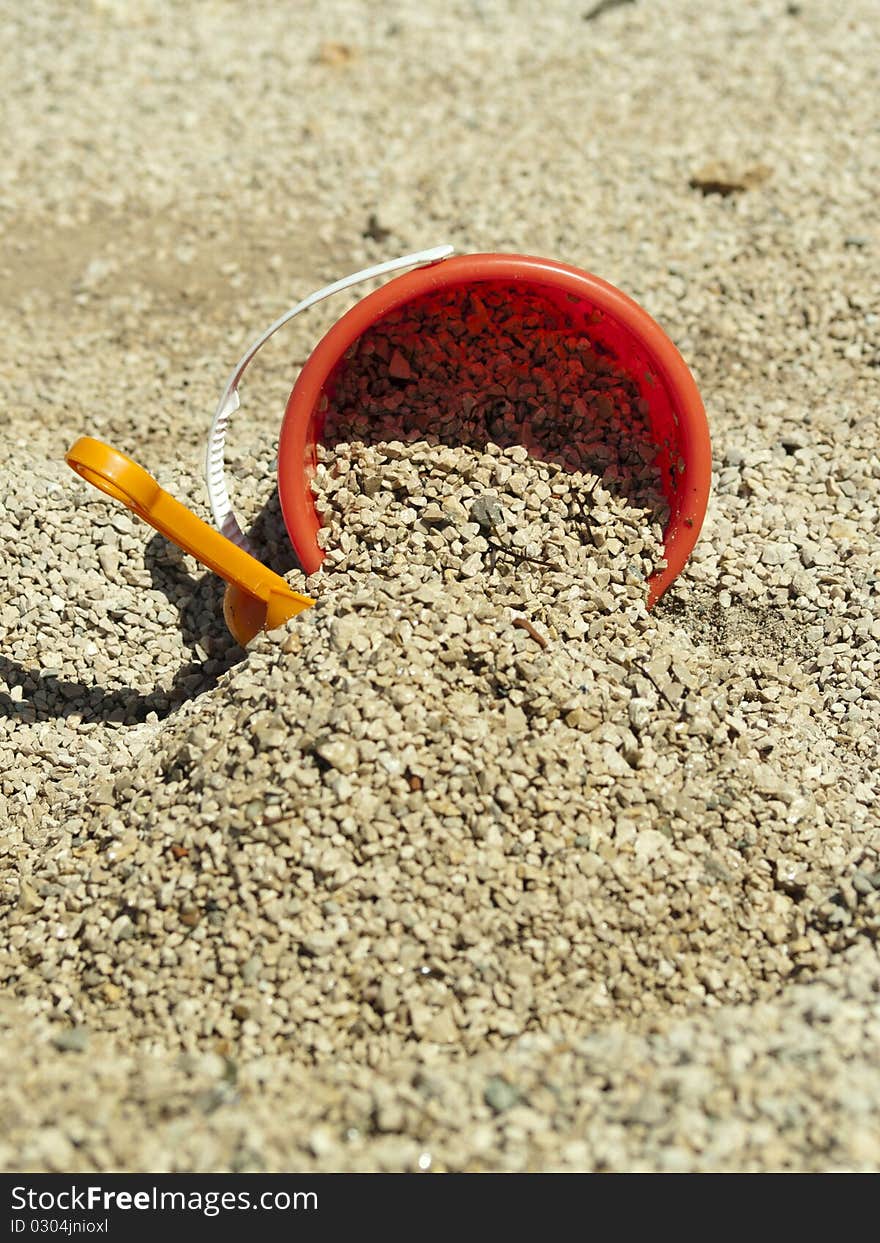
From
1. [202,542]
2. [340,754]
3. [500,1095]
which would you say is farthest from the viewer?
[202,542]

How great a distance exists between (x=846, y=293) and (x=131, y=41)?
10.5 ft

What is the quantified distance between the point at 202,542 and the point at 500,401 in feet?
2.50

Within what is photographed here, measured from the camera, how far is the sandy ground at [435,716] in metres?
1.84

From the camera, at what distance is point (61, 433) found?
3205mm

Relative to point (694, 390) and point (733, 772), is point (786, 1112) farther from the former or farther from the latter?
point (694, 390)

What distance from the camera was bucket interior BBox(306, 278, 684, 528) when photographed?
266 centimetres

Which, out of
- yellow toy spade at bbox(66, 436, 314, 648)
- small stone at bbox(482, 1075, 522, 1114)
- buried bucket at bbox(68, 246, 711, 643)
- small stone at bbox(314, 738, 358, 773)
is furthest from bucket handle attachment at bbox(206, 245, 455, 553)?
small stone at bbox(482, 1075, 522, 1114)

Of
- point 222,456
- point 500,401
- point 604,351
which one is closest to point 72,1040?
point 222,456

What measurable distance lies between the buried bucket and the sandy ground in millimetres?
243

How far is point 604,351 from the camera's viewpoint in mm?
2682

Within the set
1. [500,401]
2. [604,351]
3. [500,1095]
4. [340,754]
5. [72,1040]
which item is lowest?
[72,1040]

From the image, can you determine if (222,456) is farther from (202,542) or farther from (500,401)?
(500,401)

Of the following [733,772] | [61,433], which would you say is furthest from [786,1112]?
[61,433]

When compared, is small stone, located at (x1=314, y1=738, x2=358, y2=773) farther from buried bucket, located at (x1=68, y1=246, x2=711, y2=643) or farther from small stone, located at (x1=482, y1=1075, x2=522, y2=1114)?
small stone, located at (x1=482, y1=1075, x2=522, y2=1114)
